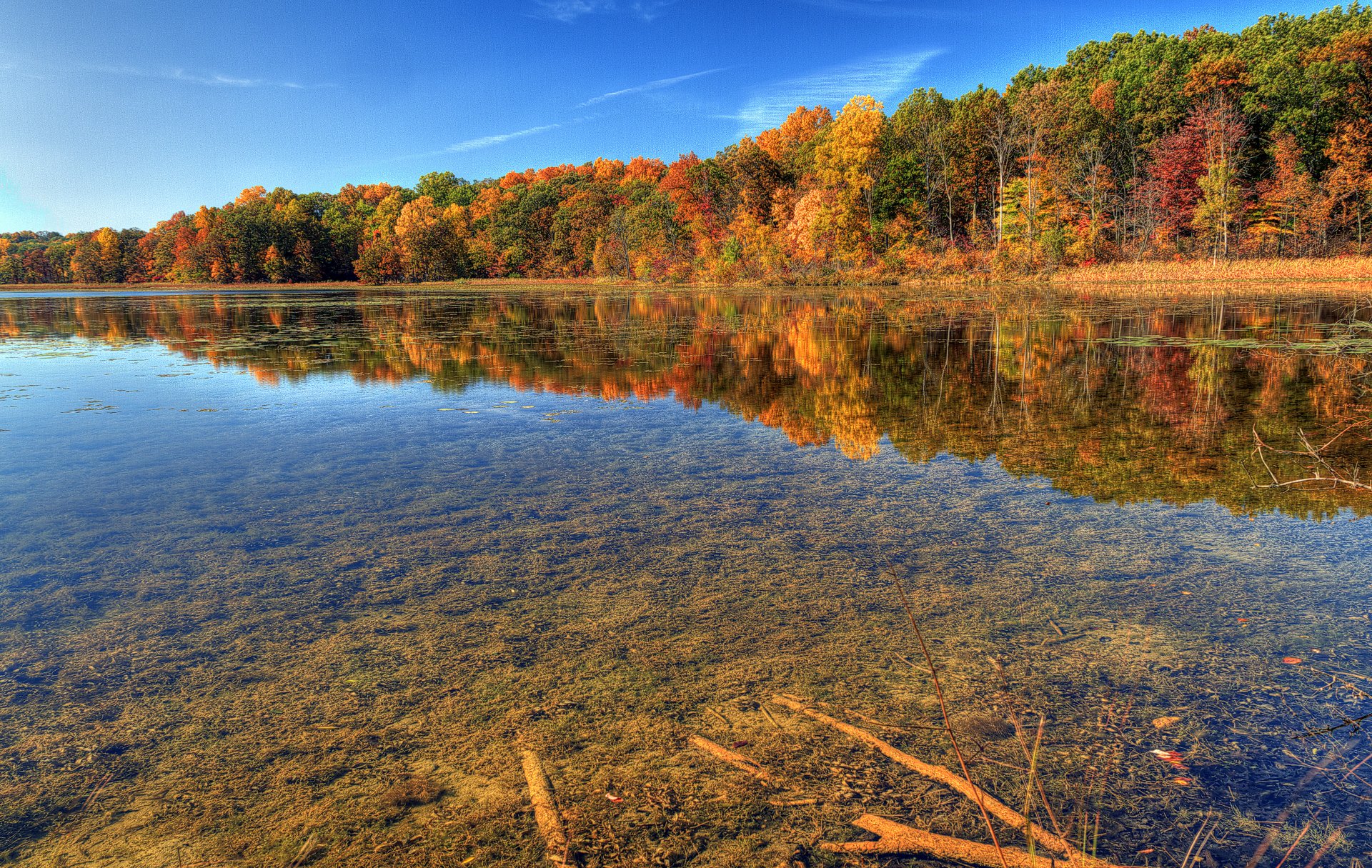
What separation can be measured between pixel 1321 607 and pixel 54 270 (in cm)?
12930

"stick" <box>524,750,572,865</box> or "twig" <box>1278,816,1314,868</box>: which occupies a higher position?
"stick" <box>524,750,572,865</box>

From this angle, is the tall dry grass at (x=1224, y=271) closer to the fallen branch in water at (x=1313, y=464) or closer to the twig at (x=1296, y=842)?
the fallen branch in water at (x=1313, y=464)

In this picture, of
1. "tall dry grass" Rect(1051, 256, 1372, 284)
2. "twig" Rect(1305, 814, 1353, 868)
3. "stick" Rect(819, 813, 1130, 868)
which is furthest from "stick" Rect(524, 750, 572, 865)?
"tall dry grass" Rect(1051, 256, 1372, 284)

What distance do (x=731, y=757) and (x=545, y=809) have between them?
23.0 inches

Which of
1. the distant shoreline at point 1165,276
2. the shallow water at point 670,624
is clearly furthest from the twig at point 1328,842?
the distant shoreline at point 1165,276

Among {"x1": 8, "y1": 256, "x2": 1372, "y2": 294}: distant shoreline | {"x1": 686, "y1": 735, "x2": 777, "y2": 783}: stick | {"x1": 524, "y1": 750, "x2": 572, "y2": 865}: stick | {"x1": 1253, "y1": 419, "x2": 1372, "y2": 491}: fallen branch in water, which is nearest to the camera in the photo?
{"x1": 524, "y1": 750, "x2": 572, "y2": 865}: stick

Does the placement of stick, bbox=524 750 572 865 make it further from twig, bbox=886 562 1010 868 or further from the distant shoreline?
the distant shoreline

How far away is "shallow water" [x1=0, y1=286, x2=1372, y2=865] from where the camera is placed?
2029 millimetres

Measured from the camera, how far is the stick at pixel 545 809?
6.18 feet

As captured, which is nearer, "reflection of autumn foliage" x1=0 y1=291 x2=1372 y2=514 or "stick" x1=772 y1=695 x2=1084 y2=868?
"stick" x1=772 y1=695 x2=1084 y2=868

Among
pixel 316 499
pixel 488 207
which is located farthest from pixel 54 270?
pixel 316 499

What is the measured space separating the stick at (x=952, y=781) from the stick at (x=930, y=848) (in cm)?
4

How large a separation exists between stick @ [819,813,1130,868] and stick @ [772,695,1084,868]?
41 mm

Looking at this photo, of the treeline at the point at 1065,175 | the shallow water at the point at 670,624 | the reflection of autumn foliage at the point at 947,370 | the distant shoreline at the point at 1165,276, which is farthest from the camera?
the treeline at the point at 1065,175
